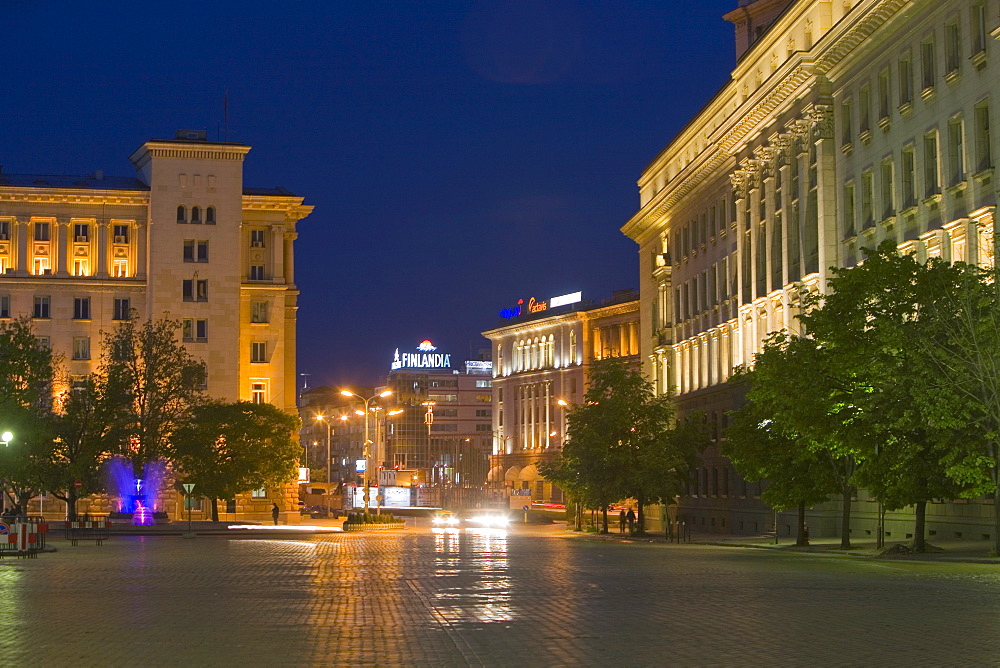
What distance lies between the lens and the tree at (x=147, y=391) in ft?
285

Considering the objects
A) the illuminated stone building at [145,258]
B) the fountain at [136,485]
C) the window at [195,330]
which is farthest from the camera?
the illuminated stone building at [145,258]

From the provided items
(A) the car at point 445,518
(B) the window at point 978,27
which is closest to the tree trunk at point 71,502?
(A) the car at point 445,518

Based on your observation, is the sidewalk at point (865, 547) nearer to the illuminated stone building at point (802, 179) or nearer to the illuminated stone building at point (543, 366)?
the illuminated stone building at point (802, 179)

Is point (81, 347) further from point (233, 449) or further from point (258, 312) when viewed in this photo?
point (233, 449)

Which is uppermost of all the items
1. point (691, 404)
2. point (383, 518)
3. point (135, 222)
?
point (135, 222)

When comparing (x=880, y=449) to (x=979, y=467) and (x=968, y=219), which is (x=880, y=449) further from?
(x=968, y=219)

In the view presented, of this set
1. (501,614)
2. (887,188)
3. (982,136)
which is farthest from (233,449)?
(501,614)

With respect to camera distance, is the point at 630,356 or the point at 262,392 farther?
the point at 630,356

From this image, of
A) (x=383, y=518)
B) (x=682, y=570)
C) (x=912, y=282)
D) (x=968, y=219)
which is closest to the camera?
(x=682, y=570)

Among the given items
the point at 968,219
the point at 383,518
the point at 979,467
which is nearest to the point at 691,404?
the point at 383,518

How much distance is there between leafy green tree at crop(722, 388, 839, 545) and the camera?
51.5m

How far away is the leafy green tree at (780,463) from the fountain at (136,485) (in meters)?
44.5

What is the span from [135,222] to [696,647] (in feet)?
336

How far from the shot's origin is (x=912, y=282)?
140ft
